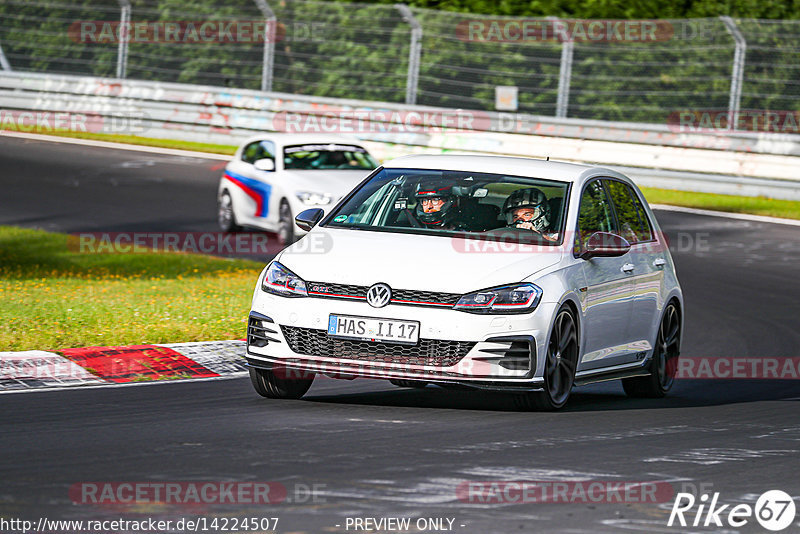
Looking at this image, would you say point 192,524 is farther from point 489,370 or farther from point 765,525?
point 489,370

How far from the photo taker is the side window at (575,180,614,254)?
10103 millimetres

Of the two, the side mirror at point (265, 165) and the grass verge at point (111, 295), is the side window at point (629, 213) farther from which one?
the side mirror at point (265, 165)

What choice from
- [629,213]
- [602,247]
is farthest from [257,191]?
[602,247]

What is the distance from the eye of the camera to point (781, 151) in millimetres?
25219

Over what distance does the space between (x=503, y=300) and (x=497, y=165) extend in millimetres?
1639

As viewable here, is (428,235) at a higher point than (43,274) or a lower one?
higher

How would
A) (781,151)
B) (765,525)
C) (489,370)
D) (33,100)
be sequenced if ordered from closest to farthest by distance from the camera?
(765,525) → (489,370) → (781,151) → (33,100)

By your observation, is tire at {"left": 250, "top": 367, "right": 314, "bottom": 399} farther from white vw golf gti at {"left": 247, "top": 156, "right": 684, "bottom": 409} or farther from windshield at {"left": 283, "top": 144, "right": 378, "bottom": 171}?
windshield at {"left": 283, "top": 144, "right": 378, "bottom": 171}

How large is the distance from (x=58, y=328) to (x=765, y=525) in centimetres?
682

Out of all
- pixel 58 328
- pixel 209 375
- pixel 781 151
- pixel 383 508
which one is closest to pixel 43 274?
pixel 58 328

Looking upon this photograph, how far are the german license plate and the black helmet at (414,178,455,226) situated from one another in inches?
48.4

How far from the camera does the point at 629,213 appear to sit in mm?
11172

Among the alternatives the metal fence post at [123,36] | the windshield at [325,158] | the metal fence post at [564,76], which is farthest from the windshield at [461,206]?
the metal fence post at [123,36]

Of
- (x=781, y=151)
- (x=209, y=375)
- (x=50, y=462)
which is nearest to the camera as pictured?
(x=50, y=462)
